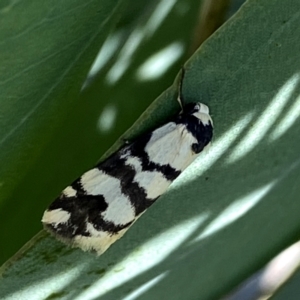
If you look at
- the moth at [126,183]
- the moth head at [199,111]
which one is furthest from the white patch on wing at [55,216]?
the moth head at [199,111]

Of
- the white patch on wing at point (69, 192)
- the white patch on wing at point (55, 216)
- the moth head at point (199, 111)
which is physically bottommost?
the moth head at point (199, 111)

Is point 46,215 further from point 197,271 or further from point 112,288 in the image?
point 197,271

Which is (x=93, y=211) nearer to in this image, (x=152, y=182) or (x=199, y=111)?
(x=152, y=182)

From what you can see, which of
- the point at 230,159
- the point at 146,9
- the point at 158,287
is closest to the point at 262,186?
the point at 230,159

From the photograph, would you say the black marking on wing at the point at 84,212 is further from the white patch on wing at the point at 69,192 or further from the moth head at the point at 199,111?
the moth head at the point at 199,111

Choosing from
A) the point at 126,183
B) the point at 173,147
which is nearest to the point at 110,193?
the point at 126,183

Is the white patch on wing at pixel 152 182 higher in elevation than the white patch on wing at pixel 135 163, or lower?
lower
